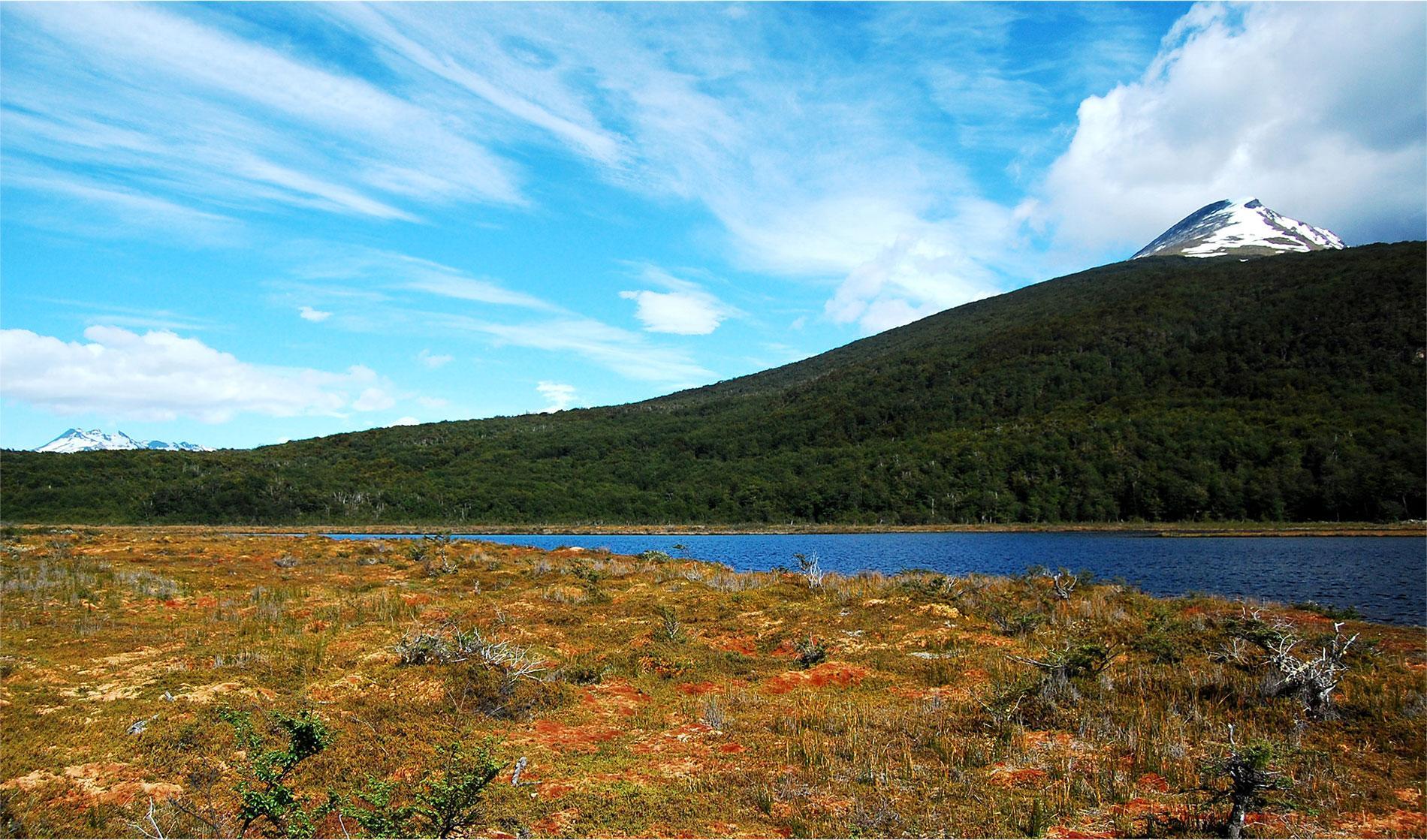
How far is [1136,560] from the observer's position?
51.1 m

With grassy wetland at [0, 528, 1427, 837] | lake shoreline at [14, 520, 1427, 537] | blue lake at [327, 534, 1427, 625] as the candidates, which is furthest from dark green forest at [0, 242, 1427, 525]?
grassy wetland at [0, 528, 1427, 837]

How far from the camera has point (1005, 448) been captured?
413 feet

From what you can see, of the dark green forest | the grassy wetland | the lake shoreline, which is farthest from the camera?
the dark green forest

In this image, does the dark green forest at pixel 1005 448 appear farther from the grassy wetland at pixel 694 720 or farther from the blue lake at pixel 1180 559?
the grassy wetland at pixel 694 720

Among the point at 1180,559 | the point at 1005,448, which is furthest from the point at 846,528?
the point at 1180,559

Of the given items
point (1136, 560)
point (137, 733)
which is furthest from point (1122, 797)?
point (1136, 560)

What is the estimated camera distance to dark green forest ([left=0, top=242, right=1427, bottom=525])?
10375 centimetres

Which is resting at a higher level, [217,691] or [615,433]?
[615,433]

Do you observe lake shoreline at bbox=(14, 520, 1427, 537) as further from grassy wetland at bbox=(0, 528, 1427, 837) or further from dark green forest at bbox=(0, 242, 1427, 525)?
grassy wetland at bbox=(0, 528, 1427, 837)

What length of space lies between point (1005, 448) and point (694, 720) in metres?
127

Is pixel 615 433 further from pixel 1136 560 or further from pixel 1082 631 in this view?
pixel 1082 631

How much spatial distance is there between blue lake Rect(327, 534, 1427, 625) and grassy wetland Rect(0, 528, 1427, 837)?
17.8 m

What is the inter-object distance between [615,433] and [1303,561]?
144m

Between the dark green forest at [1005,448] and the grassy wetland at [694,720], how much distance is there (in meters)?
104
